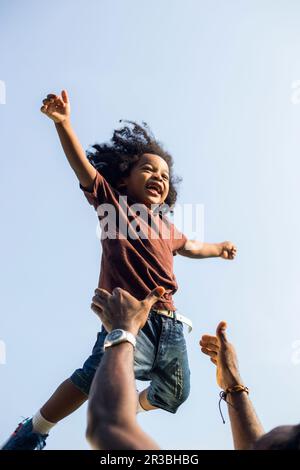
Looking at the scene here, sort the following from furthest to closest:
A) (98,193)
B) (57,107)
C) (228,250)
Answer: (228,250)
(98,193)
(57,107)

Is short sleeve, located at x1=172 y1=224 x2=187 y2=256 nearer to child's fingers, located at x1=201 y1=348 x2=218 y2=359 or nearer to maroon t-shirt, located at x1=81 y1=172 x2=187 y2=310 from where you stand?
maroon t-shirt, located at x1=81 y1=172 x2=187 y2=310

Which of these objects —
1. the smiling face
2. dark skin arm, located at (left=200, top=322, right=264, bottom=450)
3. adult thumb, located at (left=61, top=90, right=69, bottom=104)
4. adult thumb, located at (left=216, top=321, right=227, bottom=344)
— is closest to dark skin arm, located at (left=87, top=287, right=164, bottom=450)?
dark skin arm, located at (left=200, top=322, right=264, bottom=450)

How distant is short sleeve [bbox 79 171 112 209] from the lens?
3.30m

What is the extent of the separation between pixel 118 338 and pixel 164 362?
1485 millimetres

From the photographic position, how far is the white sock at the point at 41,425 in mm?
2830

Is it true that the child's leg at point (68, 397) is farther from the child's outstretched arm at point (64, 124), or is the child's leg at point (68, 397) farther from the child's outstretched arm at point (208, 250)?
the child's outstretched arm at point (208, 250)

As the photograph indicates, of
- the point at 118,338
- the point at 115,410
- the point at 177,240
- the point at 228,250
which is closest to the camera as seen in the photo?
the point at 115,410

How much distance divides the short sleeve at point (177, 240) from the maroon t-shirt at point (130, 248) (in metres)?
0.22

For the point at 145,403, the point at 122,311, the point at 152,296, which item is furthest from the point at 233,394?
the point at 145,403

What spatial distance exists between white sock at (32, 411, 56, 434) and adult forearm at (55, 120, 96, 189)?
4.73 feet

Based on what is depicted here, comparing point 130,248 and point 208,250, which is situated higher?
point 130,248

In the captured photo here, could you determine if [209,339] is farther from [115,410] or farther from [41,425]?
[115,410]

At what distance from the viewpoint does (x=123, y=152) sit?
13.2 ft

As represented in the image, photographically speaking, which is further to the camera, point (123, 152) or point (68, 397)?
point (123, 152)
